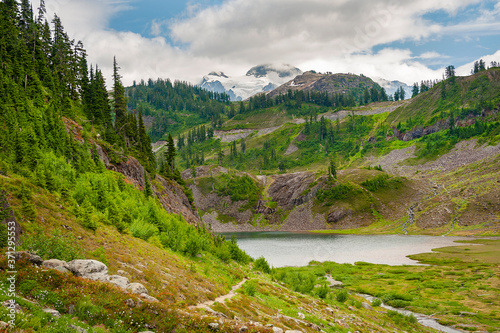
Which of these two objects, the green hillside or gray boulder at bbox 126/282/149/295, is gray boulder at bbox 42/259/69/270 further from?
gray boulder at bbox 126/282/149/295

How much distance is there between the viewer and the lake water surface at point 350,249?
85.9m

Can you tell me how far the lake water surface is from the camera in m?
85.9

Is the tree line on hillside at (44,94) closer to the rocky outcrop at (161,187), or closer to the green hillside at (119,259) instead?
the green hillside at (119,259)

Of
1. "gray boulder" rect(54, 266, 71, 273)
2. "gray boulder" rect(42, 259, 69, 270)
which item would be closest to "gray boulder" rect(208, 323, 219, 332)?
"gray boulder" rect(54, 266, 71, 273)

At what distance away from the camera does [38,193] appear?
2173cm

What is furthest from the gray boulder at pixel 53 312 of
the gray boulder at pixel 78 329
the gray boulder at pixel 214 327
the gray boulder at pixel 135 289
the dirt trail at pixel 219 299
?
the dirt trail at pixel 219 299

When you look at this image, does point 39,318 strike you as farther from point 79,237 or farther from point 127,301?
point 79,237

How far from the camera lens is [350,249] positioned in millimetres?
104812

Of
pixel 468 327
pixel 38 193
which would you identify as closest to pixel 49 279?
pixel 38 193

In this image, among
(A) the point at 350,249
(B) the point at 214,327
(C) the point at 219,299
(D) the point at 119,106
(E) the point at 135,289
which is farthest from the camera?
(A) the point at 350,249

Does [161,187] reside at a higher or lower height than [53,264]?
higher

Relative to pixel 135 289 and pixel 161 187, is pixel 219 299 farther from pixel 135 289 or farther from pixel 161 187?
pixel 161 187

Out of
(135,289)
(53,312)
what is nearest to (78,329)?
(53,312)

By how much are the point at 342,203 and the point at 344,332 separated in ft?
525
